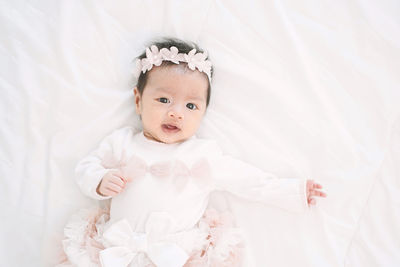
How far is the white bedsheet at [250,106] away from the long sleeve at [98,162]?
7cm

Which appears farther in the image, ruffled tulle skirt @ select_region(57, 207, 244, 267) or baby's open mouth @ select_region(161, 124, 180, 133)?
baby's open mouth @ select_region(161, 124, 180, 133)

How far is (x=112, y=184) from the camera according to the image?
155cm

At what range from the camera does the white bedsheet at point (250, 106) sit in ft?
5.39

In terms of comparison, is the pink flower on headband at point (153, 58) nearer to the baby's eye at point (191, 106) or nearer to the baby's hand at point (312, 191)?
the baby's eye at point (191, 106)

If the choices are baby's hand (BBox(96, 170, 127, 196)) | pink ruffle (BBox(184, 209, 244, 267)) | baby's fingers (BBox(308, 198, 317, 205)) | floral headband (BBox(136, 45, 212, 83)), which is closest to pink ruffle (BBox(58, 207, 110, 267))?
baby's hand (BBox(96, 170, 127, 196))

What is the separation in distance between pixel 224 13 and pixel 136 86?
1.51 feet

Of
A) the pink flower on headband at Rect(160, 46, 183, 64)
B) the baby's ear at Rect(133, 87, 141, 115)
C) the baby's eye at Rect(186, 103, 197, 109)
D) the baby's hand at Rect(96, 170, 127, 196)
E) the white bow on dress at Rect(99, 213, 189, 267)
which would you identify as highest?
the pink flower on headband at Rect(160, 46, 183, 64)

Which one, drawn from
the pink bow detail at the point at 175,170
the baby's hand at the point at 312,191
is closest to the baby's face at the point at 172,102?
the pink bow detail at the point at 175,170

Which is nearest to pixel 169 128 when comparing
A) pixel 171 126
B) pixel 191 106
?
pixel 171 126

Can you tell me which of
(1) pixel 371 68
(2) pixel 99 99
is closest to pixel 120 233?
(2) pixel 99 99

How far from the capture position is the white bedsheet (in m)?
1.64

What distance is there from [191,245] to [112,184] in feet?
1.14

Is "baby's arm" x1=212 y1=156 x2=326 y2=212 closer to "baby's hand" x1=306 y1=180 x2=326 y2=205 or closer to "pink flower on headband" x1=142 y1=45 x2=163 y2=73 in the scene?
"baby's hand" x1=306 y1=180 x2=326 y2=205

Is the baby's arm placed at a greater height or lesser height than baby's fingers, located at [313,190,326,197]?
lesser
